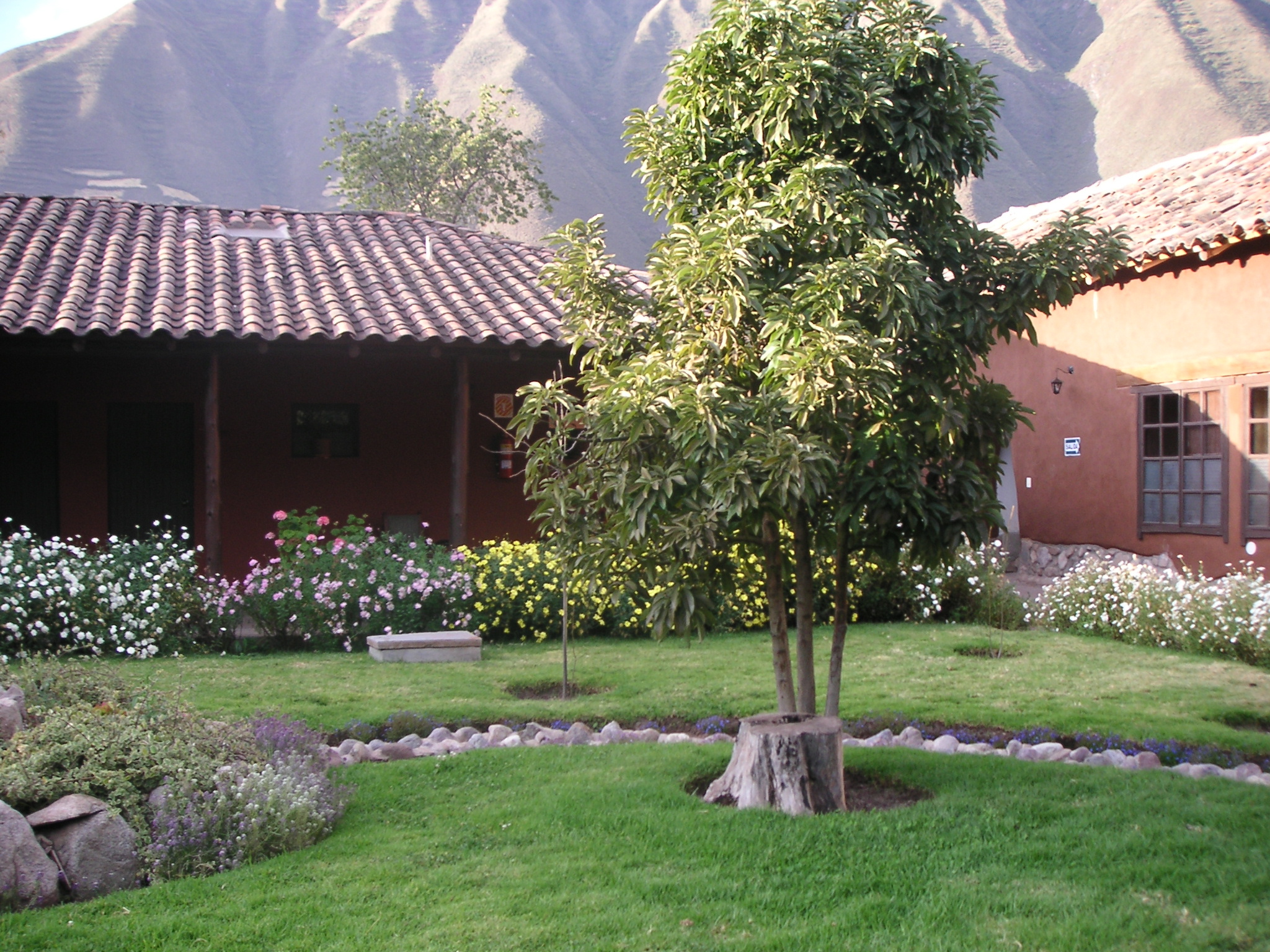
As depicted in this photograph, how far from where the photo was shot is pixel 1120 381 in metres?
12.5

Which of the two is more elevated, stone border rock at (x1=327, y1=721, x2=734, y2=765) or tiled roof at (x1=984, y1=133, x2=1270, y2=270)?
tiled roof at (x1=984, y1=133, x2=1270, y2=270)

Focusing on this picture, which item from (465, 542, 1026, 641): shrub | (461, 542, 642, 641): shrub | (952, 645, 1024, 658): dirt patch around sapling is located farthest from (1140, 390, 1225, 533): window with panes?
(461, 542, 642, 641): shrub

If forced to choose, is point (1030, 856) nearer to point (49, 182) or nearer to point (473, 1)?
point (49, 182)

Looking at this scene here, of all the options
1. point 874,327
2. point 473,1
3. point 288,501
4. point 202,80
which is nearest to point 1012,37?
point 473,1

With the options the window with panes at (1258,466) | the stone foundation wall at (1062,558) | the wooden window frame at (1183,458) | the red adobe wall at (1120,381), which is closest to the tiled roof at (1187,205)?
the red adobe wall at (1120,381)

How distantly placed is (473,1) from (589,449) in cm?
8229

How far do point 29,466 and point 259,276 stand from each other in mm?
3231

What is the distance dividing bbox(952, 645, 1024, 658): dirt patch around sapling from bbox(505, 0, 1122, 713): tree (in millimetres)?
4139

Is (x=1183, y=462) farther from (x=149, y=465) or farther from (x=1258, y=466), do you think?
(x=149, y=465)

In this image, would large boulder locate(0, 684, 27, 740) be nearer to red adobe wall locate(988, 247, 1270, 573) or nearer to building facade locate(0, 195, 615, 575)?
building facade locate(0, 195, 615, 575)

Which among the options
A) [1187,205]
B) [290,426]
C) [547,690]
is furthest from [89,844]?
[1187,205]

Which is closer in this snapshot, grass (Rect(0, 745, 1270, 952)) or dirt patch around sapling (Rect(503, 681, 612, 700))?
grass (Rect(0, 745, 1270, 952))

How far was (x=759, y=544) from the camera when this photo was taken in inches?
194

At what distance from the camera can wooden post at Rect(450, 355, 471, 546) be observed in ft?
36.3
